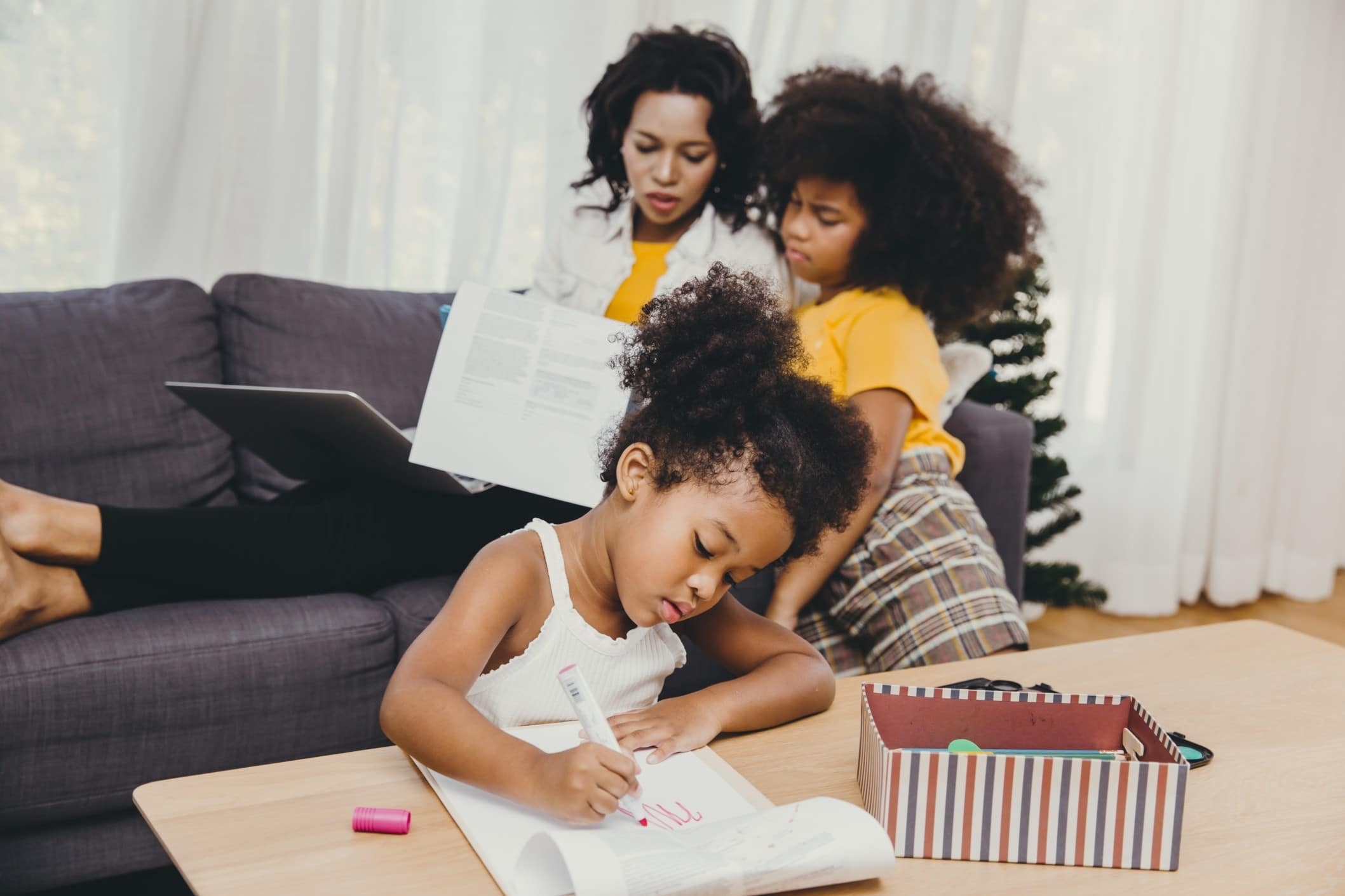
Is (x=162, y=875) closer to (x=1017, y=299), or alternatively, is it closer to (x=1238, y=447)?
(x=1017, y=299)

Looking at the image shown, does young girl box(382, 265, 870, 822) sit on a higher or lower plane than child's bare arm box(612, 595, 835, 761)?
higher

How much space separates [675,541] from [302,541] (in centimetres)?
75

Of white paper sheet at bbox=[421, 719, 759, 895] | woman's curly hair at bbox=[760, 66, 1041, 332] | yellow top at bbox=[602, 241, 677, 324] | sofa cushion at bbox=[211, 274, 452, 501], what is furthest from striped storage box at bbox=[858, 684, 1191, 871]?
sofa cushion at bbox=[211, 274, 452, 501]

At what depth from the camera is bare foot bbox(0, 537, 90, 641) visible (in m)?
1.32

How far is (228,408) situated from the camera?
5.24 ft

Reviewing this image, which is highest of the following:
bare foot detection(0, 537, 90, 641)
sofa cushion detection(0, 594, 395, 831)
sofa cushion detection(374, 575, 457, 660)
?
bare foot detection(0, 537, 90, 641)

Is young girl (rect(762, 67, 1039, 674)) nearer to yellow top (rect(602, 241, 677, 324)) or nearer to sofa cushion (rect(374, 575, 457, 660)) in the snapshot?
yellow top (rect(602, 241, 677, 324))

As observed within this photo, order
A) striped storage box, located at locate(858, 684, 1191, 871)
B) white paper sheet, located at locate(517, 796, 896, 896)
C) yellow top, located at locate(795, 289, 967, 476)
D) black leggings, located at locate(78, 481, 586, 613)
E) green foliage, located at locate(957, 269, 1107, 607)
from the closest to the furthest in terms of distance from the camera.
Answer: white paper sheet, located at locate(517, 796, 896, 896), striped storage box, located at locate(858, 684, 1191, 871), black leggings, located at locate(78, 481, 586, 613), yellow top, located at locate(795, 289, 967, 476), green foliage, located at locate(957, 269, 1107, 607)

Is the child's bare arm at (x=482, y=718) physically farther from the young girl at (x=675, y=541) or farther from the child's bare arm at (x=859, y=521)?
the child's bare arm at (x=859, y=521)

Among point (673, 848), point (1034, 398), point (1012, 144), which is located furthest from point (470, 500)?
point (1012, 144)

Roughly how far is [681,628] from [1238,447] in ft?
8.60

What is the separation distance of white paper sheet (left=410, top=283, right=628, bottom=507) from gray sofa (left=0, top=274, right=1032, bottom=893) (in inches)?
9.2

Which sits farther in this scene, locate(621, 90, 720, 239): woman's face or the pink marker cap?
locate(621, 90, 720, 239): woman's face

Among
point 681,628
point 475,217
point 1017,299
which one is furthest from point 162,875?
point 1017,299
